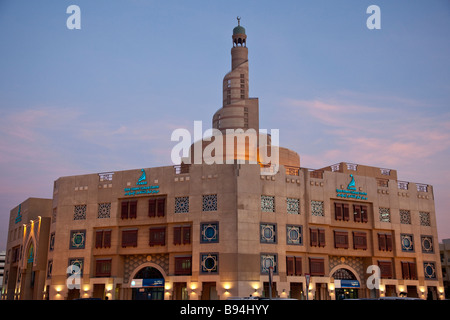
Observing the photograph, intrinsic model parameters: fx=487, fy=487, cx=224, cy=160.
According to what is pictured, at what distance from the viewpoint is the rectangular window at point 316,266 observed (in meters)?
44.4

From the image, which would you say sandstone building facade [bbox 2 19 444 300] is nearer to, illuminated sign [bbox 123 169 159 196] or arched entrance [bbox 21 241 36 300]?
illuminated sign [bbox 123 169 159 196]

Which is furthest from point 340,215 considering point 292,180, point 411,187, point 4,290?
point 4,290

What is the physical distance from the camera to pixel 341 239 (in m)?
46.4

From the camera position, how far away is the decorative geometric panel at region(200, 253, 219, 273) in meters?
41.6

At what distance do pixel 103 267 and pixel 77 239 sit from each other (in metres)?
3.78

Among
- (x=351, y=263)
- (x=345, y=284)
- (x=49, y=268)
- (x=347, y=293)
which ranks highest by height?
(x=351, y=263)

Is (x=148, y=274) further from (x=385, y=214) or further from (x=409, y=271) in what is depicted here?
(x=409, y=271)

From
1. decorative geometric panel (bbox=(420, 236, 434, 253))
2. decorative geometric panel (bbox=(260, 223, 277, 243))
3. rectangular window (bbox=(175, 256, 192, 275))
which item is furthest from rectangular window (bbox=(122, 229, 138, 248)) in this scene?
decorative geometric panel (bbox=(420, 236, 434, 253))

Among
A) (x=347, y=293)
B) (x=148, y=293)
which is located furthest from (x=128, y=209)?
(x=347, y=293)

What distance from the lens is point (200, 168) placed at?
145 ft

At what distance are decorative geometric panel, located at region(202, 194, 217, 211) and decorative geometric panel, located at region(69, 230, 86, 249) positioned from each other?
39.9 ft

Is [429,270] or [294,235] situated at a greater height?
[294,235]
